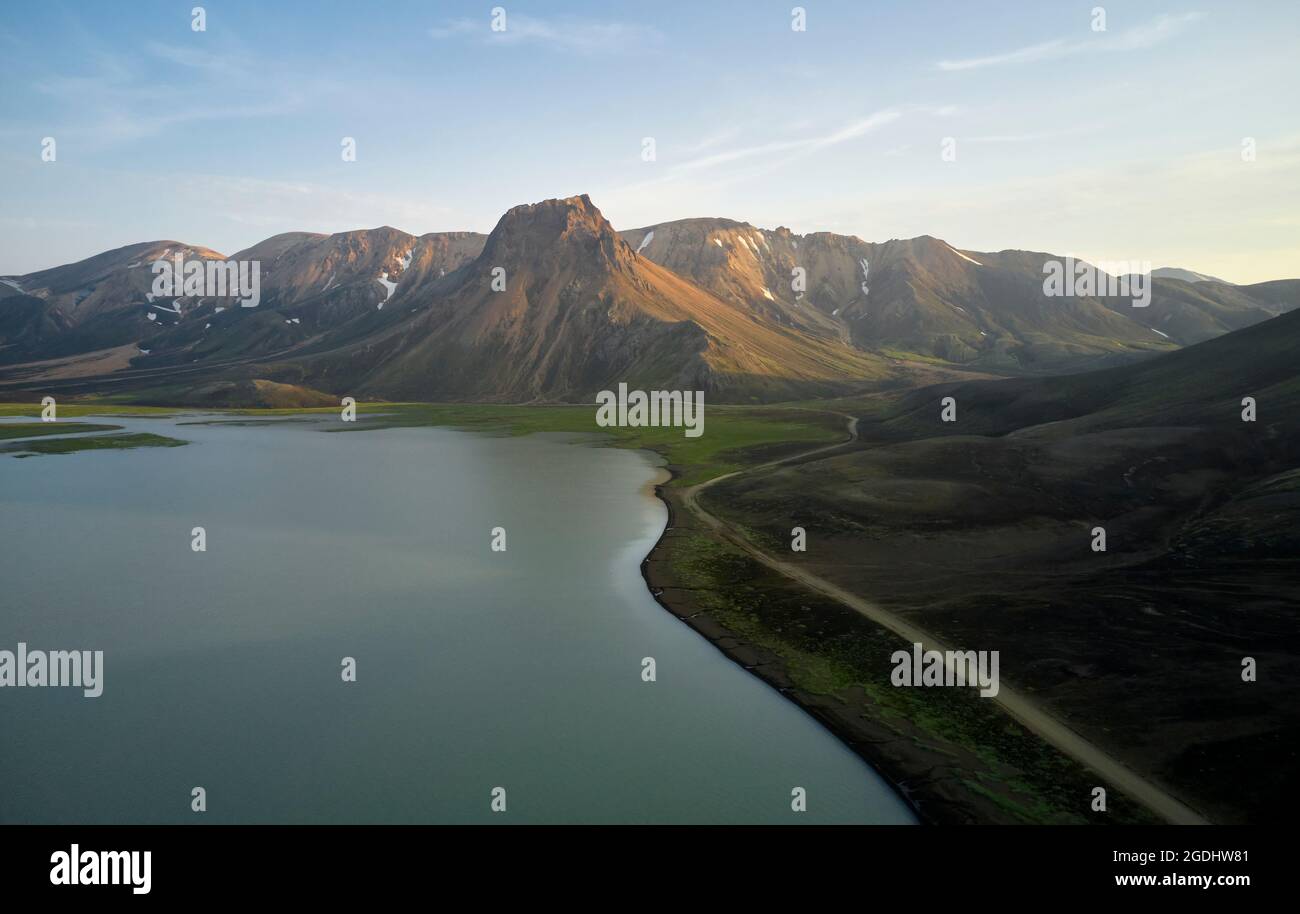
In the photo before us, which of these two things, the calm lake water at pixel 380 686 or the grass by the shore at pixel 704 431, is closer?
the calm lake water at pixel 380 686

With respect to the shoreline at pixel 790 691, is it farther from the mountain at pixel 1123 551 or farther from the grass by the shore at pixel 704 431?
the grass by the shore at pixel 704 431

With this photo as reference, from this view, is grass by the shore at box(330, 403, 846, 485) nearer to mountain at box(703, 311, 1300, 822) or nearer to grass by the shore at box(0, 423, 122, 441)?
mountain at box(703, 311, 1300, 822)

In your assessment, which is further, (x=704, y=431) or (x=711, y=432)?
(x=704, y=431)

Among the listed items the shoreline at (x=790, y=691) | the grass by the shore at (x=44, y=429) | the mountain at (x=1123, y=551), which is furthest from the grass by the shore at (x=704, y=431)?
the shoreline at (x=790, y=691)

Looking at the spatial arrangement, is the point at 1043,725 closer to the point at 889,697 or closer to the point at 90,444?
the point at 889,697

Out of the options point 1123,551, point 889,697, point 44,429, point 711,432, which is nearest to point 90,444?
point 44,429

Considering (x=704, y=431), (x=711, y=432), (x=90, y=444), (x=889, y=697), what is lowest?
(x=889, y=697)


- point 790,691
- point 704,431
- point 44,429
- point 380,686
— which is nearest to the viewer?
point 380,686
